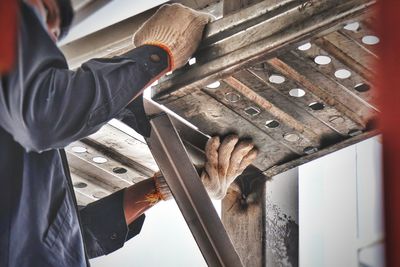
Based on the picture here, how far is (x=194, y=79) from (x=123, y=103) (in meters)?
0.64

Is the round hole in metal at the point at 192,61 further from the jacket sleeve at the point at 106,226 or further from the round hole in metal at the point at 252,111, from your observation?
the jacket sleeve at the point at 106,226

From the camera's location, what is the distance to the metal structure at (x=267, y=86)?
9.98 ft

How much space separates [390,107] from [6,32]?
858mm

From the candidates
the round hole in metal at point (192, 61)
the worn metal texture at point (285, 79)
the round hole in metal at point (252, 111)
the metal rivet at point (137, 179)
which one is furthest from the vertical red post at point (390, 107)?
the metal rivet at point (137, 179)

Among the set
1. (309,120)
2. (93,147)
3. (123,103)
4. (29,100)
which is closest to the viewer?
(29,100)

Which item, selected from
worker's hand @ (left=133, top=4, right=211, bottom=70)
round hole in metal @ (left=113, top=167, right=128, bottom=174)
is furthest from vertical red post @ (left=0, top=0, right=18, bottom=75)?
round hole in metal @ (left=113, top=167, right=128, bottom=174)

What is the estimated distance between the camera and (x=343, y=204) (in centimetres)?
492

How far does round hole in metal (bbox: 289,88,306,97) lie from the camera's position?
3365mm

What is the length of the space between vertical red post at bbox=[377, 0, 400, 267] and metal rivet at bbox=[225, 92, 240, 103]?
179 centimetres

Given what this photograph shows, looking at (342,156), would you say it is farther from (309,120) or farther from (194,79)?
(194,79)

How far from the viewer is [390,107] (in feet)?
5.34

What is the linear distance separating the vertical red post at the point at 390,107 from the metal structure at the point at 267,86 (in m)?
1.22

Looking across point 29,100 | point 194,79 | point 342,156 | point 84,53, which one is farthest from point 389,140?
point 342,156

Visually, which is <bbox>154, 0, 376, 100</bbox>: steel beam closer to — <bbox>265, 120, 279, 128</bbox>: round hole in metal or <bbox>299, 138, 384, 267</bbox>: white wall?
<bbox>265, 120, 279, 128</bbox>: round hole in metal
